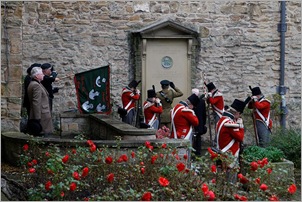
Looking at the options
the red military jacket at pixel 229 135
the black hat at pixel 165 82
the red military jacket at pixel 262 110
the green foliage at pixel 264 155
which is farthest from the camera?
the black hat at pixel 165 82

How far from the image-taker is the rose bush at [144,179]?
21.2 feet

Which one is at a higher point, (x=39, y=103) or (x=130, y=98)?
(x=39, y=103)

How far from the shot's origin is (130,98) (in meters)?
14.6

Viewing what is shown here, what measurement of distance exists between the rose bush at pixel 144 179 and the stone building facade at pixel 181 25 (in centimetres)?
780

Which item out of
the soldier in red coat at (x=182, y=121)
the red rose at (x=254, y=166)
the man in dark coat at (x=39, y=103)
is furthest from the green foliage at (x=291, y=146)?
the red rose at (x=254, y=166)

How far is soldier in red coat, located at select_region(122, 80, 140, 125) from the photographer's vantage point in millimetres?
14500

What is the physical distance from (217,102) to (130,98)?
1.80 m

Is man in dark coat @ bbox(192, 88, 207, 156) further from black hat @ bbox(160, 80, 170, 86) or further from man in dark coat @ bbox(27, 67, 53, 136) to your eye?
man in dark coat @ bbox(27, 67, 53, 136)

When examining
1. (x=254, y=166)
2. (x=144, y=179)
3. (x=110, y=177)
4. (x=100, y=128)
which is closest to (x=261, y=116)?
(x=100, y=128)

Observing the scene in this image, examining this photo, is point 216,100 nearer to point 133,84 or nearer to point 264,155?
point 133,84

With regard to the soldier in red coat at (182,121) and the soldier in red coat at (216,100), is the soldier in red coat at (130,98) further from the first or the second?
the soldier in red coat at (182,121)

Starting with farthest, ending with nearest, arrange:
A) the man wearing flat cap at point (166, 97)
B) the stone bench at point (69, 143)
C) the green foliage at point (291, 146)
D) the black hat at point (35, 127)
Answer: the man wearing flat cap at point (166, 97) → the green foliage at point (291, 146) → the black hat at point (35, 127) → the stone bench at point (69, 143)

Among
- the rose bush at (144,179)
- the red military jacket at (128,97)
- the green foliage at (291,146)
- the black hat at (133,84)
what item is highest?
the black hat at (133,84)

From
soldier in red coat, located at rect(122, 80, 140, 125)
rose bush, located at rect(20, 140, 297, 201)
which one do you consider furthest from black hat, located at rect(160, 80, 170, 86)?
rose bush, located at rect(20, 140, 297, 201)
